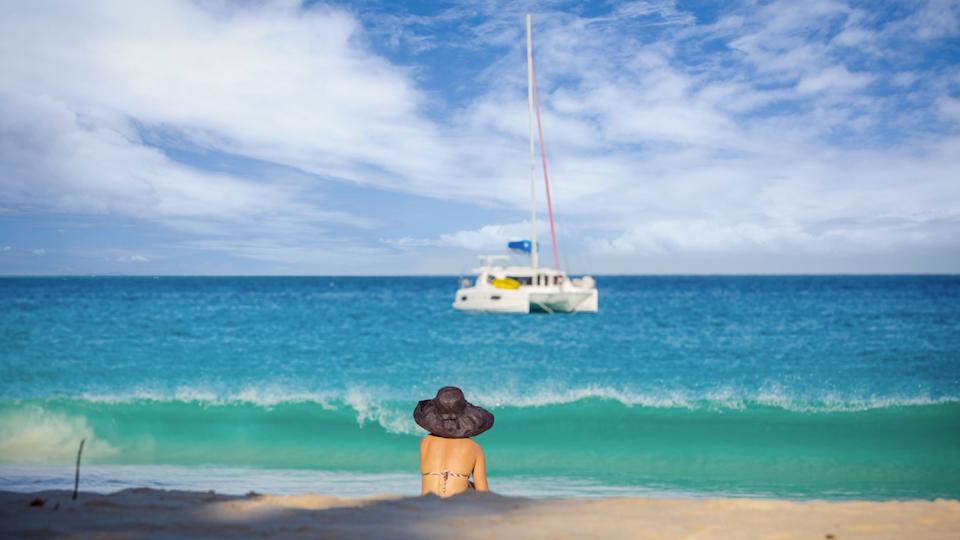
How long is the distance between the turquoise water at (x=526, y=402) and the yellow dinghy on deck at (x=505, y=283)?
275 inches

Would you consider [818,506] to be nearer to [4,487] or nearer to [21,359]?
[4,487]

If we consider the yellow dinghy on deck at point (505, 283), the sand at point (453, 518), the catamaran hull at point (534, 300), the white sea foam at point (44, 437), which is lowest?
the white sea foam at point (44, 437)

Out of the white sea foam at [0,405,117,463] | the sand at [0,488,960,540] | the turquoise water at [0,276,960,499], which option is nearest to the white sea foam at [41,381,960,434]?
the turquoise water at [0,276,960,499]

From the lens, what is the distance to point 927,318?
117ft

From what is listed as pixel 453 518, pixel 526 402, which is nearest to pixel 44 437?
pixel 526 402

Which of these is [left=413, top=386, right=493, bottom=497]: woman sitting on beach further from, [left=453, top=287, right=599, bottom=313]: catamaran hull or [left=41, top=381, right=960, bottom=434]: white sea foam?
[left=453, top=287, right=599, bottom=313]: catamaran hull

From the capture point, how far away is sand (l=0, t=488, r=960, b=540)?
148 inches

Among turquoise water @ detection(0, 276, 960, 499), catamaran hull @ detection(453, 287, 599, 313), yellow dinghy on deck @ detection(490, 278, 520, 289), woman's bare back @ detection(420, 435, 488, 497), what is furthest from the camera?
yellow dinghy on deck @ detection(490, 278, 520, 289)

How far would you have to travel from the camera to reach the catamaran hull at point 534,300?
35344 mm

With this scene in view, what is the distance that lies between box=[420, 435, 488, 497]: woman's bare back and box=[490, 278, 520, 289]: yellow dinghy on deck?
103 feet

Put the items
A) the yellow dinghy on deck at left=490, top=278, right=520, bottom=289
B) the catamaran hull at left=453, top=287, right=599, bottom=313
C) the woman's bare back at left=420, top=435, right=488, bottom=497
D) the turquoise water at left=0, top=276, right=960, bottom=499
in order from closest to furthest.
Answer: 1. the woman's bare back at left=420, top=435, right=488, bottom=497
2. the turquoise water at left=0, top=276, right=960, bottom=499
3. the catamaran hull at left=453, top=287, right=599, bottom=313
4. the yellow dinghy on deck at left=490, top=278, right=520, bottom=289

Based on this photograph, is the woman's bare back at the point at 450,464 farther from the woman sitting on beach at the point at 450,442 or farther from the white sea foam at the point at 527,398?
the white sea foam at the point at 527,398

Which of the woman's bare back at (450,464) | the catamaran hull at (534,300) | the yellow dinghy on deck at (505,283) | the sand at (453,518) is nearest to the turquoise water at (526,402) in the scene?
the woman's bare back at (450,464)

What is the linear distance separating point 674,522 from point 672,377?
13.6 meters
